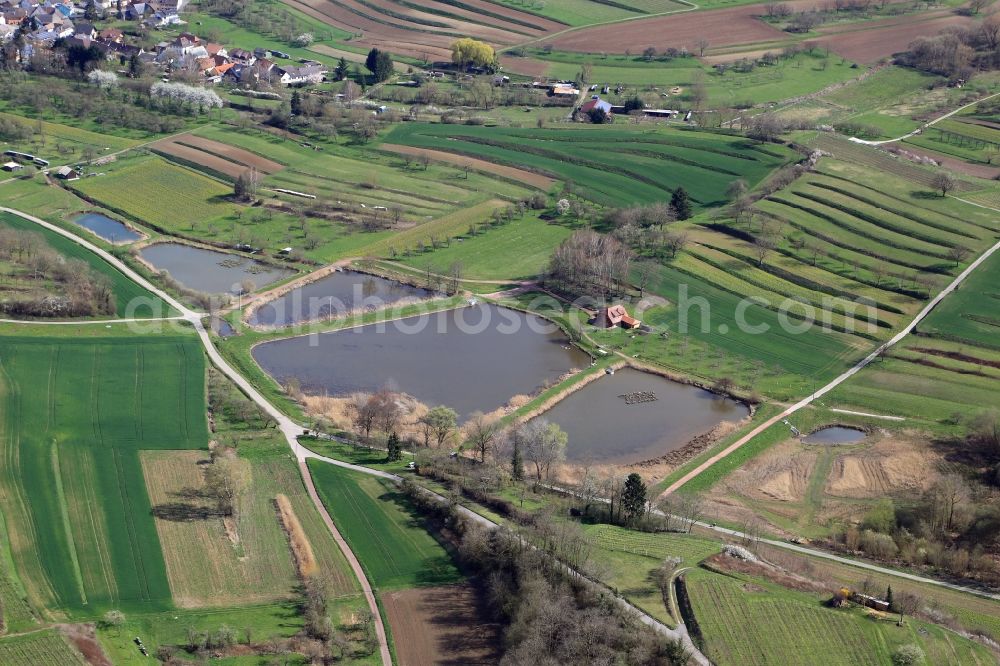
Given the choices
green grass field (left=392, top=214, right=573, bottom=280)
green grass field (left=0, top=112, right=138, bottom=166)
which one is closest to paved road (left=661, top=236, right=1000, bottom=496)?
green grass field (left=392, top=214, right=573, bottom=280)

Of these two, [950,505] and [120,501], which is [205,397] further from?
[950,505]

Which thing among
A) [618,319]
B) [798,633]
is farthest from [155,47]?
[798,633]

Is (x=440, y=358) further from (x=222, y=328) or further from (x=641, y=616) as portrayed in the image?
(x=641, y=616)

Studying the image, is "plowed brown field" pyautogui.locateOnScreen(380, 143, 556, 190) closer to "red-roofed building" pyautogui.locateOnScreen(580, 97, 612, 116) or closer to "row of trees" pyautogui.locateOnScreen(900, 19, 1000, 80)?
"red-roofed building" pyautogui.locateOnScreen(580, 97, 612, 116)

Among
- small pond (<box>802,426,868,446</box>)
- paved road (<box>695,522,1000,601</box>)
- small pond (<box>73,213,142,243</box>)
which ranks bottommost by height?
paved road (<box>695,522,1000,601</box>)

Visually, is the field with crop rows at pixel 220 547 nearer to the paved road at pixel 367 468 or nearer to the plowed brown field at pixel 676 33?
the paved road at pixel 367 468

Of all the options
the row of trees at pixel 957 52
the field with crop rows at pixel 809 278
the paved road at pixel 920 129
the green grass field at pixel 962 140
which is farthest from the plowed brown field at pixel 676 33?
the field with crop rows at pixel 809 278
